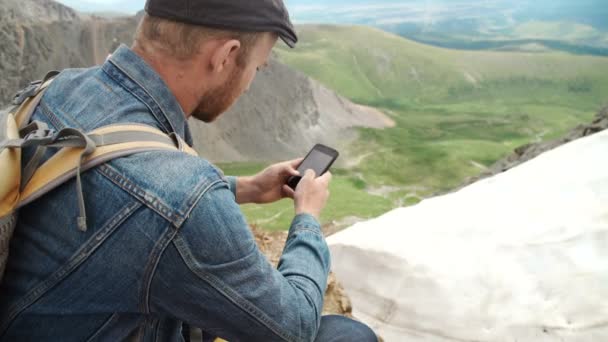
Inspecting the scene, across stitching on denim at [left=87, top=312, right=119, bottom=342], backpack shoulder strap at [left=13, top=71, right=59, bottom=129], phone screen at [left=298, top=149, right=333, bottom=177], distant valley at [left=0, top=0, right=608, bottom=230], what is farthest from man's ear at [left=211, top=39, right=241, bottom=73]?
distant valley at [left=0, top=0, right=608, bottom=230]

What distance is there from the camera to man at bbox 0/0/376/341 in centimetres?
170

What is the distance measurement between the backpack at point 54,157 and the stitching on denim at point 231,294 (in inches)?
12.6

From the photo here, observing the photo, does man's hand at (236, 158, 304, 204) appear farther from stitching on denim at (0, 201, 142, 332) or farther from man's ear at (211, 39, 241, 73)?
stitching on denim at (0, 201, 142, 332)

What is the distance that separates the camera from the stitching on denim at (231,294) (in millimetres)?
1700

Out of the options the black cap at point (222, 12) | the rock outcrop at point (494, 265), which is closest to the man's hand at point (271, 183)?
the black cap at point (222, 12)

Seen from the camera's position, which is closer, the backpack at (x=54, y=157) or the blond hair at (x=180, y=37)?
the backpack at (x=54, y=157)

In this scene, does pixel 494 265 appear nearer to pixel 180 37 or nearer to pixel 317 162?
pixel 317 162

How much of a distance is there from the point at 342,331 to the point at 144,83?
1644mm

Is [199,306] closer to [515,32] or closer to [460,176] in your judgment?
[460,176]

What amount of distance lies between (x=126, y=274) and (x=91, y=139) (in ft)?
1.51

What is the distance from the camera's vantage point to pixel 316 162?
3.27 m

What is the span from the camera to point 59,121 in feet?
6.43

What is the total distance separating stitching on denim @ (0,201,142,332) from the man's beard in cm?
77

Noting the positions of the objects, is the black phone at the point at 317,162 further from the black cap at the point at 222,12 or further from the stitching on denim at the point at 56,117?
the stitching on denim at the point at 56,117
